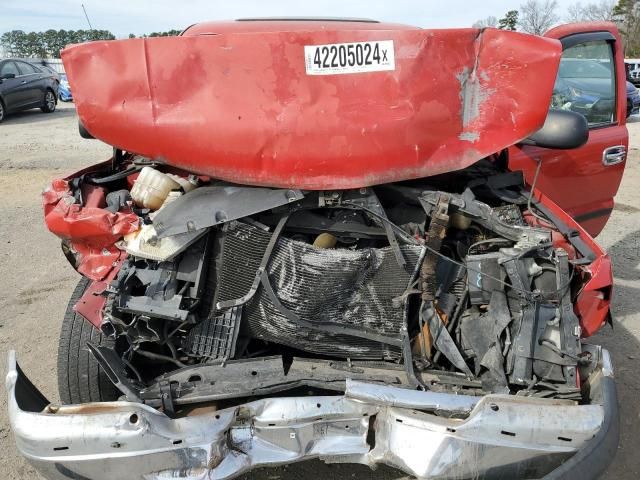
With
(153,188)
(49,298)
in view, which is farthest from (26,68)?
(153,188)

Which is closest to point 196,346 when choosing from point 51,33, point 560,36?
point 560,36

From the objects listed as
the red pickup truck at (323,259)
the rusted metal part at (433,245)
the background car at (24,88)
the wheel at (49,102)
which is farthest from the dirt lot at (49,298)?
the wheel at (49,102)

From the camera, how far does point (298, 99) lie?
203 centimetres

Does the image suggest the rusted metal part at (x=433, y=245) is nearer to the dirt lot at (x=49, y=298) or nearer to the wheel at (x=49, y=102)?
the dirt lot at (x=49, y=298)

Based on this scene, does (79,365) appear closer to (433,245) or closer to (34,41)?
(433,245)

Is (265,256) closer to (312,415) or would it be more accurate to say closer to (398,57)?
(312,415)

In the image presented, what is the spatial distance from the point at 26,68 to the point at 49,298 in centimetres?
1177

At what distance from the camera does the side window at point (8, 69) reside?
40.9 feet

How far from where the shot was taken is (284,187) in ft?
6.85

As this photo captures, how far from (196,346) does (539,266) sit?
55.0 inches

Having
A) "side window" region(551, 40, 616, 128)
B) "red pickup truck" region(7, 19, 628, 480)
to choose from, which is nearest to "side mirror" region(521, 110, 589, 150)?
"red pickup truck" region(7, 19, 628, 480)

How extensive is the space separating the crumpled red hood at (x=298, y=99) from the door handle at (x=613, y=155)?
6.00ft

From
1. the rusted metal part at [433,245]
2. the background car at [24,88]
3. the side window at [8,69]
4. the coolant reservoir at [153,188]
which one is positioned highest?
the coolant reservoir at [153,188]

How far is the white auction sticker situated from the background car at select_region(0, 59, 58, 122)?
1262 cm
